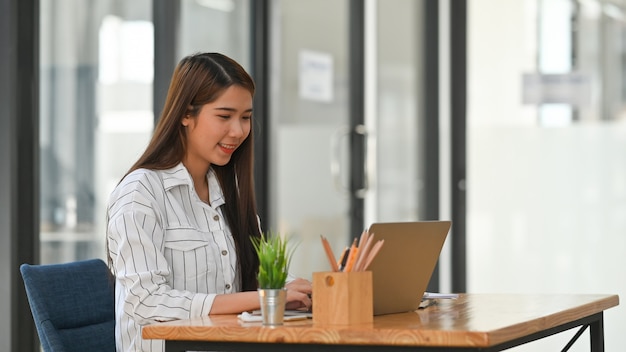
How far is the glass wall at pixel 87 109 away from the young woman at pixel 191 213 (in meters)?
1.08

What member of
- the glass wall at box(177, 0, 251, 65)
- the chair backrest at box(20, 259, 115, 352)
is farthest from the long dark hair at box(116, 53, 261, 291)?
the glass wall at box(177, 0, 251, 65)

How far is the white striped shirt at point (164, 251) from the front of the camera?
240 cm

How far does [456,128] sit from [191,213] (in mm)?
3478

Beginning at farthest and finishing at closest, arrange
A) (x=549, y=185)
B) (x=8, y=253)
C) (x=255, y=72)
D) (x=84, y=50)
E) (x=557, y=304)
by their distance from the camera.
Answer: (x=549, y=185), (x=255, y=72), (x=84, y=50), (x=8, y=253), (x=557, y=304)

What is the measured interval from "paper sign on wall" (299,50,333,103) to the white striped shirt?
253 centimetres

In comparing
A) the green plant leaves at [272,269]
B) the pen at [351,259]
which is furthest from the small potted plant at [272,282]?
the pen at [351,259]

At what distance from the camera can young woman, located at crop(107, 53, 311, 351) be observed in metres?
2.40

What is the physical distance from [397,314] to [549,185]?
357cm

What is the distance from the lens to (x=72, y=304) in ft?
8.75

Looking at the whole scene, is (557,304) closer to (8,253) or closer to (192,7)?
(8,253)

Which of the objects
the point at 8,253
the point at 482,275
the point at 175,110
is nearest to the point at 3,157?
the point at 8,253

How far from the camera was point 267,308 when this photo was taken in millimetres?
2092

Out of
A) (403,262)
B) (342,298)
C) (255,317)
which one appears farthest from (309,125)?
(342,298)

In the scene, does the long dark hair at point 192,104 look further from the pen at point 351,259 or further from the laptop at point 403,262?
the pen at point 351,259
